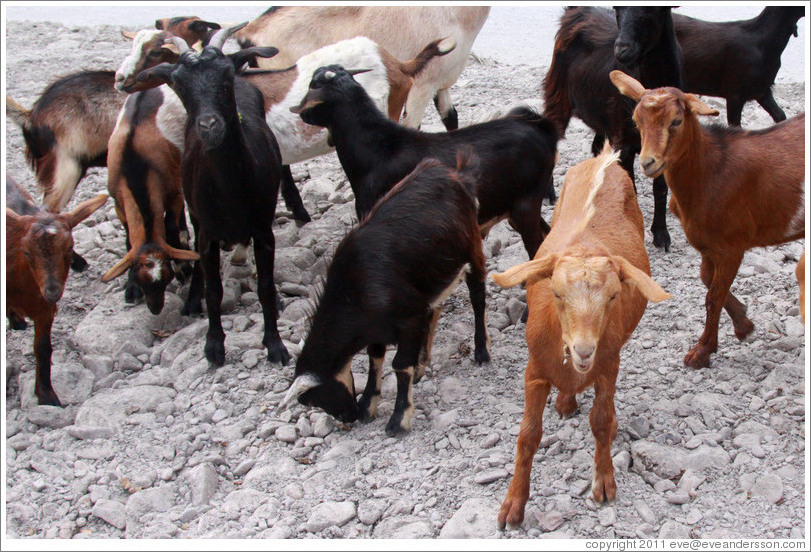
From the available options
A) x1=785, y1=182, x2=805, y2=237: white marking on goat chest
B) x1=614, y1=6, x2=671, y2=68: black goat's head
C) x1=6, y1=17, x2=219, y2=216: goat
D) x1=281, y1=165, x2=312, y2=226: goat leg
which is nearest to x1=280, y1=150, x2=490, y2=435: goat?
x1=614, y1=6, x2=671, y2=68: black goat's head

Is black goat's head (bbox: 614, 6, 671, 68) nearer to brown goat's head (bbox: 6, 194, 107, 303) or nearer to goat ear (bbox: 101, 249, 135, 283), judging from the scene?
goat ear (bbox: 101, 249, 135, 283)

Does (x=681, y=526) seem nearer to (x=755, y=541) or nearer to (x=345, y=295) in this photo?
(x=755, y=541)

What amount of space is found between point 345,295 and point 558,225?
1.28m

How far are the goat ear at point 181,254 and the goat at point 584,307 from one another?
2.56 m

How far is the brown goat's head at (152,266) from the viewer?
6121mm

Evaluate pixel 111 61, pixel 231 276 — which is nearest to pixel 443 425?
pixel 231 276

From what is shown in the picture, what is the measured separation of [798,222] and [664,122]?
1.05 m

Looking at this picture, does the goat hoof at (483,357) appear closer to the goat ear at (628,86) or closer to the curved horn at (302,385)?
the curved horn at (302,385)

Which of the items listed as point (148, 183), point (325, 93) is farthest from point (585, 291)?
point (148, 183)

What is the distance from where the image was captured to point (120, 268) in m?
5.98

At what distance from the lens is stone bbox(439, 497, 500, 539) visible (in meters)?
4.16

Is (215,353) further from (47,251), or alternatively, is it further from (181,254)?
(47,251)

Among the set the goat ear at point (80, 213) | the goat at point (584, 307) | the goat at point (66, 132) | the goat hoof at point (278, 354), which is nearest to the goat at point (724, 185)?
the goat at point (584, 307)

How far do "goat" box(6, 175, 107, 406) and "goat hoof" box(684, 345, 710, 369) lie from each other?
12.9 feet
